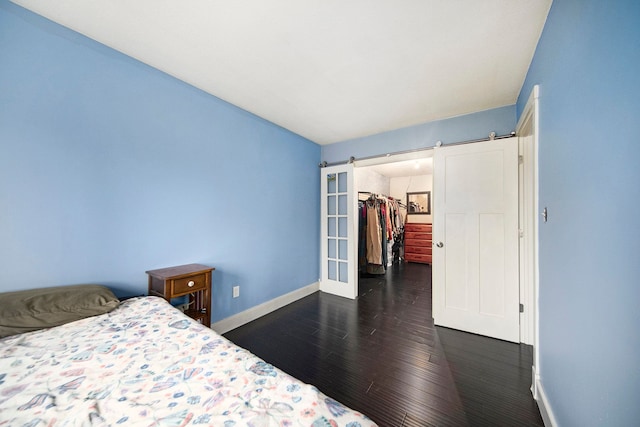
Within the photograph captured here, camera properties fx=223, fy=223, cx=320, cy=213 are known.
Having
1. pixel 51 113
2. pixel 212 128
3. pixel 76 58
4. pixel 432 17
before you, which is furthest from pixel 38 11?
pixel 432 17

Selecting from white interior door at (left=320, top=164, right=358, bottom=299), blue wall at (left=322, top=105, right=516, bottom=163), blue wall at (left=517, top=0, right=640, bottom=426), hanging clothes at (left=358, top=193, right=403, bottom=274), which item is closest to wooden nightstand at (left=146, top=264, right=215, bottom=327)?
white interior door at (left=320, top=164, right=358, bottom=299)

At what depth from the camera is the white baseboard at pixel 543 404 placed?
1225 millimetres

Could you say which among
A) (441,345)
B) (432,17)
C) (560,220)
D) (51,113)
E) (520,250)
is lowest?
(441,345)

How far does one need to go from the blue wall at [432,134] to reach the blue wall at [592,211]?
1165 mm

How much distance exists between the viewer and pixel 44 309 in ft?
3.93

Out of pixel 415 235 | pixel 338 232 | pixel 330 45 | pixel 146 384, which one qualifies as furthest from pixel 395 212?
pixel 146 384

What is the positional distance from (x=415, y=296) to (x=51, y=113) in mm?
4105

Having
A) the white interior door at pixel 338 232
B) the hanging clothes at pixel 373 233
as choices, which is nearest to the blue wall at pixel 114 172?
the white interior door at pixel 338 232

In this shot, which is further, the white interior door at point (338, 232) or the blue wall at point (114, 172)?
the white interior door at point (338, 232)

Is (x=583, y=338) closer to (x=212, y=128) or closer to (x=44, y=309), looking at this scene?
(x=44, y=309)

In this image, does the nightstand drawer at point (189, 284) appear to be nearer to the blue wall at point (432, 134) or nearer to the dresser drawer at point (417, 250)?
the blue wall at point (432, 134)

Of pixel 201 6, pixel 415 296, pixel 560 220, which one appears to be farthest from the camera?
pixel 415 296

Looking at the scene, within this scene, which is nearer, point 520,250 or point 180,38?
point 180,38

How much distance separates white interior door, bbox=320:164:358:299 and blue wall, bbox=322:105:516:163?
33cm
